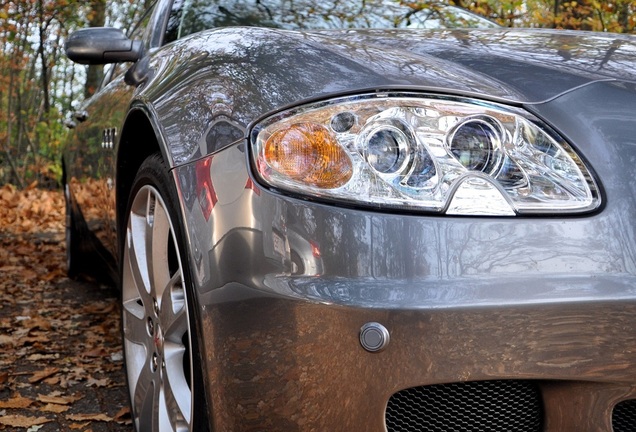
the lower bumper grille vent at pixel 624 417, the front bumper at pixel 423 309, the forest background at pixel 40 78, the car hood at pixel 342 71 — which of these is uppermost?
the car hood at pixel 342 71

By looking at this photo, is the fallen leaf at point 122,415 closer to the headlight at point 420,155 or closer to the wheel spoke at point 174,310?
the wheel spoke at point 174,310

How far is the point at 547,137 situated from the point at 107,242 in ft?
6.92

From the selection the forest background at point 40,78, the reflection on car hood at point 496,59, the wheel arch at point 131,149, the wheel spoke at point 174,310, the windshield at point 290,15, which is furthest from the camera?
the forest background at point 40,78

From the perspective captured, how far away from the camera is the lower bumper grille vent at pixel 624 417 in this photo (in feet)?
4.83

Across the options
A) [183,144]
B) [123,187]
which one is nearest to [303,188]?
[183,144]

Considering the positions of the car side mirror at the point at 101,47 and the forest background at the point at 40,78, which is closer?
the car side mirror at the point at 101,47

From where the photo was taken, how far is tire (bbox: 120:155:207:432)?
1652 mm

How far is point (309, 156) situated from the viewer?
4.77 feet

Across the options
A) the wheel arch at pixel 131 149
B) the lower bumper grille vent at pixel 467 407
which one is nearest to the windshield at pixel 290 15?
the wheel arch at pixel 131 149

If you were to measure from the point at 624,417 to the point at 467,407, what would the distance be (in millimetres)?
290

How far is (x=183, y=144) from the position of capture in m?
1.69

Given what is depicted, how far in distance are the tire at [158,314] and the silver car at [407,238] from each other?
0.07ft

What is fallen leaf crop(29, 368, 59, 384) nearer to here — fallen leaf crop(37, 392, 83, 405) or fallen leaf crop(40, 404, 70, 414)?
fallen leaf crop(37, 392, 83, 405)

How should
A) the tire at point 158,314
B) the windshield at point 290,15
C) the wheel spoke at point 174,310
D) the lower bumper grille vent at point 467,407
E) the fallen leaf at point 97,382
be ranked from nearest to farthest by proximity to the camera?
1. the lower bumper grille vent at point 467,407
2. the tire at point 158,314
3. the wheel spoke at point 174,310
4. the windshield at point 290,15
5. the fallen leaf at point 97,382
